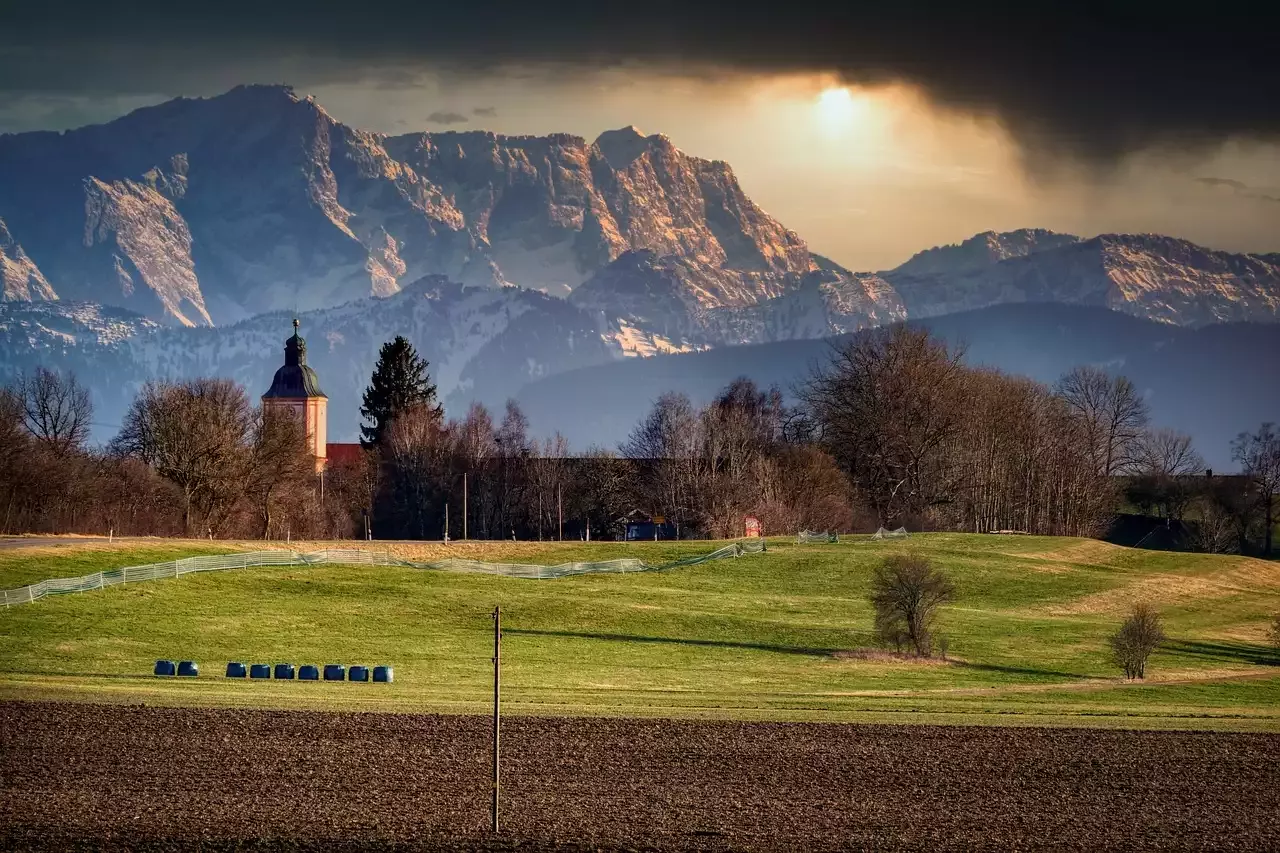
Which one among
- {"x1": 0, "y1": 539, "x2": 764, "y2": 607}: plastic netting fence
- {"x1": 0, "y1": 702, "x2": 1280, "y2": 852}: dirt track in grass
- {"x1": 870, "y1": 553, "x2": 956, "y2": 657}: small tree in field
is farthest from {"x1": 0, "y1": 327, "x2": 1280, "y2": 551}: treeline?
{"x1": 0, "y1": 702, "x2": 1280, "y2": 852}: dirt track in grass

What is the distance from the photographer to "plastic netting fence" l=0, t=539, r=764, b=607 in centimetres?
7500

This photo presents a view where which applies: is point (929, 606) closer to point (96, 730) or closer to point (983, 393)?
point (96, 730)

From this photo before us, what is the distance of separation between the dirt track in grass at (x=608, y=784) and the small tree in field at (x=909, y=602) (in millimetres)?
26004

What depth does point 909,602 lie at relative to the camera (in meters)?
74.4

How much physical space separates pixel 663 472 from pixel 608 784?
116m

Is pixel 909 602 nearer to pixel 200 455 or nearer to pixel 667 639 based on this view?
pixel 667 639

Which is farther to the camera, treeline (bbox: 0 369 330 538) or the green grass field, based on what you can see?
treeline (bbox: 0 369 330 538)

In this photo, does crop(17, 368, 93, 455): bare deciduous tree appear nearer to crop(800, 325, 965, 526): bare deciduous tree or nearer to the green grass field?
the green grass field

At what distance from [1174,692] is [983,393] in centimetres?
9305

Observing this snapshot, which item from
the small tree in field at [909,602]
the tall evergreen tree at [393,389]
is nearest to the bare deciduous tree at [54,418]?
the tall evergreen tree at [393,389]

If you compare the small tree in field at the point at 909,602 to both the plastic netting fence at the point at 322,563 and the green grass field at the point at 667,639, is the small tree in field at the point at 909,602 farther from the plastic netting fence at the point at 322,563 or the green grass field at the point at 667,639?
the plastic netting fence at the point at 322,563

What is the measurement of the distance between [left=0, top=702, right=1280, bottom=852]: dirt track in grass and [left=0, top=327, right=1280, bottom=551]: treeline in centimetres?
8004

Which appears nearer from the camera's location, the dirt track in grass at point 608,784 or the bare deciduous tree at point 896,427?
the dirt track in grass at point 608,784

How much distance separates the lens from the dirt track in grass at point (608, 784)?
32.5 metres
